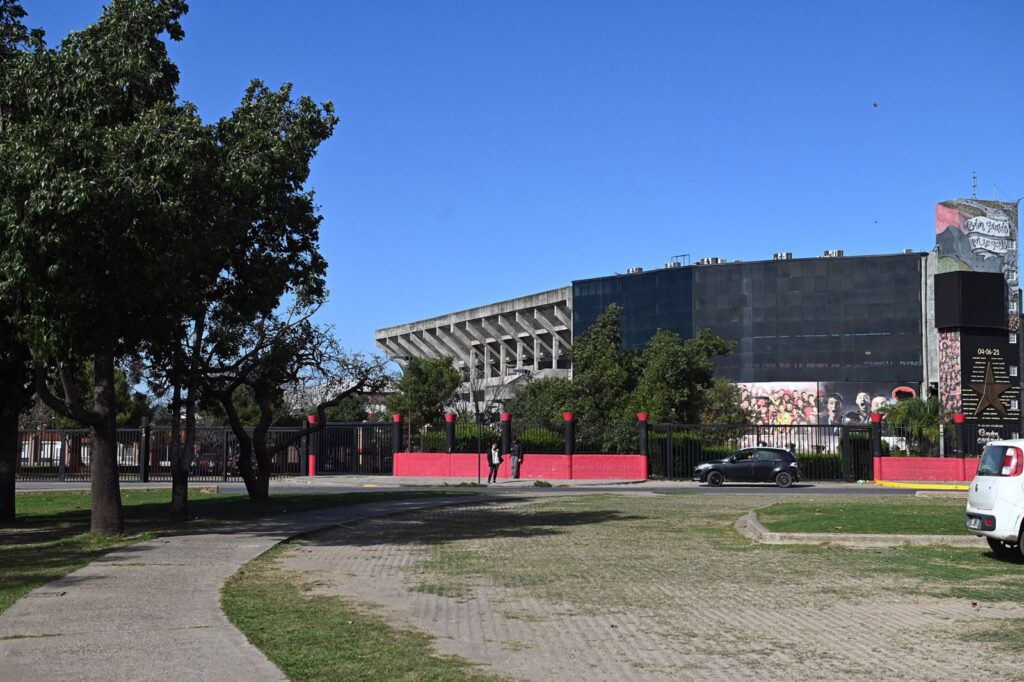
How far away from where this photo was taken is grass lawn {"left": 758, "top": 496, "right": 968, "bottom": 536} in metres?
17.2

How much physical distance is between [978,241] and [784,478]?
149 feet

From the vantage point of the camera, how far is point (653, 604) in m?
11.1

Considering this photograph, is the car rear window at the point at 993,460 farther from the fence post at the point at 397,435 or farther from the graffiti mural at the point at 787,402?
the graffiti mural at the point at 787,402

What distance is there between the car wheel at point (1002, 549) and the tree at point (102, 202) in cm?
1180

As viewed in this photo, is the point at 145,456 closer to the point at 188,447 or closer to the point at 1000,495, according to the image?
the point at 188,447

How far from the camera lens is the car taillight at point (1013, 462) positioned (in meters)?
13.8

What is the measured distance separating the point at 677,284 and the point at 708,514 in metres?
70.9

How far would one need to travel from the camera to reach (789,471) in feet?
128

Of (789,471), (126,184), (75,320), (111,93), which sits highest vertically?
(111,93)

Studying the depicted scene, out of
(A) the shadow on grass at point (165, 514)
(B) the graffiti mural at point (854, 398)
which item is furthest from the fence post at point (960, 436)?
(B) the graffiti mural at point (854, 398)

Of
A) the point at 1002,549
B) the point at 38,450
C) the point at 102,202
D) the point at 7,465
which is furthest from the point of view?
the point at 38,450

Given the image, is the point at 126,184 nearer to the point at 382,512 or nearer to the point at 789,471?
the point at 382,512

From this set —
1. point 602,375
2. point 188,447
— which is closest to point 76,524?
point 188,447

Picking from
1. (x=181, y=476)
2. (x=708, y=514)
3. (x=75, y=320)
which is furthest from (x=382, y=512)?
(x=75, y=320)
